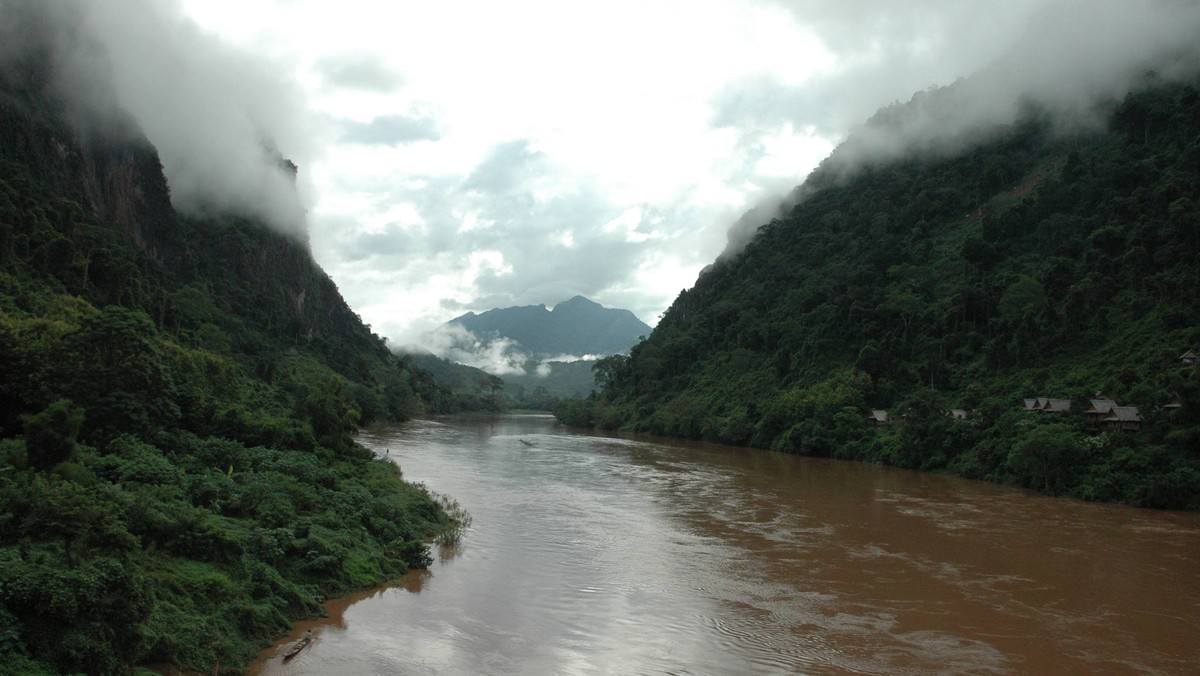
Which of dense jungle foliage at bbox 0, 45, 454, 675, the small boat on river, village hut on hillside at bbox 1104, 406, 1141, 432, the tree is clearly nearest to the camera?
dense jungle foliage at bbox 0, 45, 454, 675

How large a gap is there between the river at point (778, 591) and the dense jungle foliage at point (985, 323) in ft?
15.6

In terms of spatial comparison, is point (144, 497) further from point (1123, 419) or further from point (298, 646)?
point (1123, 419)

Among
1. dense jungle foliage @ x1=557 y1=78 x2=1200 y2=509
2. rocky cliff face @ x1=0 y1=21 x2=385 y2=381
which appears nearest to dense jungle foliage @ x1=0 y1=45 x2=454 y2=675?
rocky cliff face @ x1=0 y1=21 x2=385 y2=381

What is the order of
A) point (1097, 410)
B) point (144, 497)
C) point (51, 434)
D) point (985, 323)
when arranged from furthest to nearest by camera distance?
point (985, 323) < point (1097, 410) < point (51, 434) < point (144, 497)

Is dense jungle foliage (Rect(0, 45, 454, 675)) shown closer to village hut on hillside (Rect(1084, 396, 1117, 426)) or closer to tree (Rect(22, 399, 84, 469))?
tree (Rect(22, 399, 84, 469))

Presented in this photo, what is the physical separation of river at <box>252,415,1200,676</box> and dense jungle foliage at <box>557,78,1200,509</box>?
475 centimetres

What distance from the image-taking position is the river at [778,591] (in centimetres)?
1188

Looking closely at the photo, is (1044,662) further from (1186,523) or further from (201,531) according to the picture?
(1186,523)

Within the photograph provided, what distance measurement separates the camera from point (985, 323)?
52656 mm

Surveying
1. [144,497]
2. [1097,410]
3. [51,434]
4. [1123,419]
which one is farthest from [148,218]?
[1123,419]

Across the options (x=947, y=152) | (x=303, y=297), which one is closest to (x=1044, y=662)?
(x=947, y=152)

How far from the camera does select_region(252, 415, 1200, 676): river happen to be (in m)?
11.9

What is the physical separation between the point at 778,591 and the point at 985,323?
44.0 meters

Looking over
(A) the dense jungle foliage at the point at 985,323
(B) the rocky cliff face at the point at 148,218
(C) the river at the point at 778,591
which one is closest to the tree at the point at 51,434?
(C) the river at the point at 778,591
